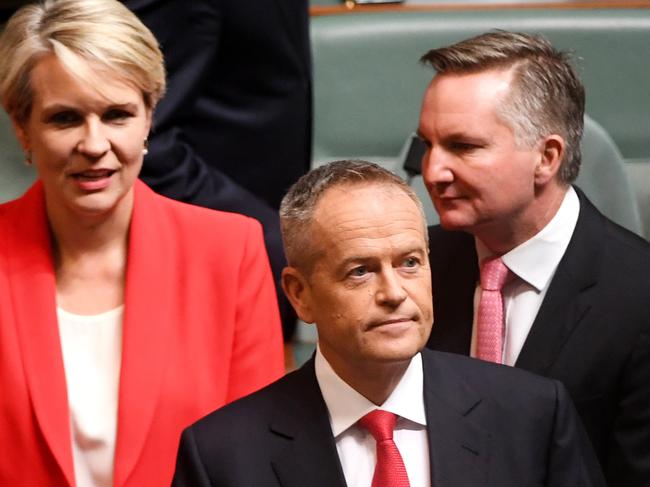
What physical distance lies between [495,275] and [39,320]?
0.74 m

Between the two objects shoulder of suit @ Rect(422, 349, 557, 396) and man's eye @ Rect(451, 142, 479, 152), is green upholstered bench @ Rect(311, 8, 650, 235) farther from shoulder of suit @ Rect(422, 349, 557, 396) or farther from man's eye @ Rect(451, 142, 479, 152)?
shoulder of suit @ Rect(422, 349, 557, 396)

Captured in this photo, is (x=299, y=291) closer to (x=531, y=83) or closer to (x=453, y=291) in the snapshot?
(x=453, y=291)

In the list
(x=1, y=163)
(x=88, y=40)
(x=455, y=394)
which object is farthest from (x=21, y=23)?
(x=455, y=394)

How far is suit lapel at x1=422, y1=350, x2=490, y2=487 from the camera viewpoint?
178 cm

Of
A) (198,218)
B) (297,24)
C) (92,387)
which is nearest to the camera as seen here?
(92,387)

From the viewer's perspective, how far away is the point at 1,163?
2.60 metres

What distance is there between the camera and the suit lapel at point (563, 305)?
219 centimetres

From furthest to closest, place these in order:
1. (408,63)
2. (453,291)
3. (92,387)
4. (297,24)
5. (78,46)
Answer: (408,63) < (297,24) < (453,291) < (92,387) < (78,46)

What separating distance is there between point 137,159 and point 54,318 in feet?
0.89

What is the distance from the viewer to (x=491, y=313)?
2.23 m

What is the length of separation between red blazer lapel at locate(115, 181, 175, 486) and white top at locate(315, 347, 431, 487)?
1.17 feet

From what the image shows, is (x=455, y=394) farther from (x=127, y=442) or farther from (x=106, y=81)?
(x=106, y=81)

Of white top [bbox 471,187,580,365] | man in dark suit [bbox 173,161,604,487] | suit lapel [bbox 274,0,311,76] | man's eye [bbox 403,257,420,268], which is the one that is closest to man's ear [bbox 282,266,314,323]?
man in dark suit [bbox 173,161,604,487]

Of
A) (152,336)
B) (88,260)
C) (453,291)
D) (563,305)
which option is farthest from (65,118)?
(563,305)
